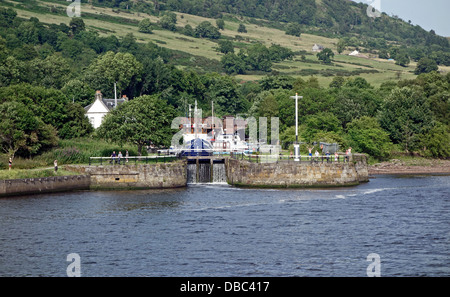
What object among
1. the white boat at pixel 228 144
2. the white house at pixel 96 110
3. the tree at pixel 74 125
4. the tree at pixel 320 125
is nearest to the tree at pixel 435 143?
the tree at pixel 320 125

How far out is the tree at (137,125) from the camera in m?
80.9

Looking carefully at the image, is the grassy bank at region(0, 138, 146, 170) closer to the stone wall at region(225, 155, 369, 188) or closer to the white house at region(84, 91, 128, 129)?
the stone wall at region(225, 155, 369, 188)

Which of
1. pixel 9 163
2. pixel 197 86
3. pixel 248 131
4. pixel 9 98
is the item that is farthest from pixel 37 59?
pixel 9 163

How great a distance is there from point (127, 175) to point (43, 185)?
9.08m

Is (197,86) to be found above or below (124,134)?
above

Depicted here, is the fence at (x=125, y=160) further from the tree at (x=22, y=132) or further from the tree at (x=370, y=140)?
the tree at (x=370, y=140)

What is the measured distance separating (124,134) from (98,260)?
38.8 metres

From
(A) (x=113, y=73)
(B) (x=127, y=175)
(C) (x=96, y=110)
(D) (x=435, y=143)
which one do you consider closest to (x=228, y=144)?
(B) (x=127, y=175)

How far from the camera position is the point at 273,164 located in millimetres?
74375

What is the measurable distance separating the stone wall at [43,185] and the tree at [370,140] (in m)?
44.4

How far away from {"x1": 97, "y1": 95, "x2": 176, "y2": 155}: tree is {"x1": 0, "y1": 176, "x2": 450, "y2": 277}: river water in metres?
11.4
